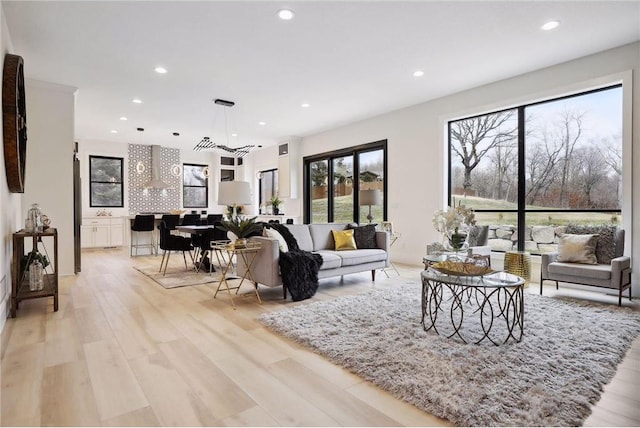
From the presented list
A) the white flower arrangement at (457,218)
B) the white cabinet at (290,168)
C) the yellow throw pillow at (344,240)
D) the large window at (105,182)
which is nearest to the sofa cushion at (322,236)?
the yellow throw pillow at (344,240)

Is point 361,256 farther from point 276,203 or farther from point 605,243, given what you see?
point 276,203

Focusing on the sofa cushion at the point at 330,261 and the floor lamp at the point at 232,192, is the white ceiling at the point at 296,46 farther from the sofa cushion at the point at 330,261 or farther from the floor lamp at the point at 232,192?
the sofa cushion at the point at 330,261

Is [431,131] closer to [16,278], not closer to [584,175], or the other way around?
[584,175]

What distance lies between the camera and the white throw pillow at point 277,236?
161 inches

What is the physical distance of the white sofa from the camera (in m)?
3.96

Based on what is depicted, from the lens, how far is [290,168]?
931cm

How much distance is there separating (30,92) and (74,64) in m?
1.23

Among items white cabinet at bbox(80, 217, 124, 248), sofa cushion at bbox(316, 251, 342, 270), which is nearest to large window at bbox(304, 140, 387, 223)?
sofa cushion at bbox(316, 251, 342, 270)

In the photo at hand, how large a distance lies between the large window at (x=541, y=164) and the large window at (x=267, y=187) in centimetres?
591

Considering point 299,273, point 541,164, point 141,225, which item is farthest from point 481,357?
point 141,225

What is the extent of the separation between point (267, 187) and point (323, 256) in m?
7.01

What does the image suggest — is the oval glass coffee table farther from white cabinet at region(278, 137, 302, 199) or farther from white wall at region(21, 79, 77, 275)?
white cabinet at region(278, 137, 302, 199)

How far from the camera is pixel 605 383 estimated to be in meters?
2.06

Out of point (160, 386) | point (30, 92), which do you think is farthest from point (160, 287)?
point (30, 92)
